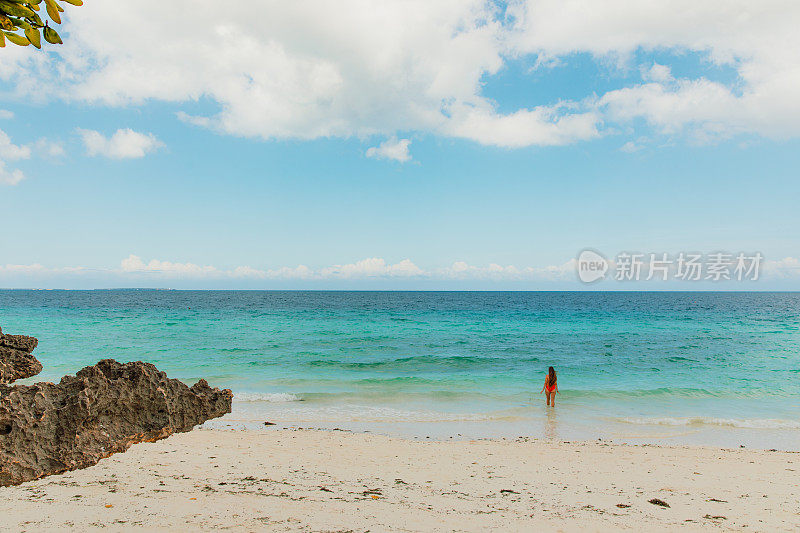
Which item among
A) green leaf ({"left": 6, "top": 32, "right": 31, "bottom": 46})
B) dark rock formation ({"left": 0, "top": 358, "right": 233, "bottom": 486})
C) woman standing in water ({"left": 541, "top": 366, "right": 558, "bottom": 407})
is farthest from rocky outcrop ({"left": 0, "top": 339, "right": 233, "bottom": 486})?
woman standing in water ({"left": 541, "top": 366, "right": 558, "bottom": 407})

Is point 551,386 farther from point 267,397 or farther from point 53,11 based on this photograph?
point 53,11

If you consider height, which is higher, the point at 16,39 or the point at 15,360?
the point at 16,39

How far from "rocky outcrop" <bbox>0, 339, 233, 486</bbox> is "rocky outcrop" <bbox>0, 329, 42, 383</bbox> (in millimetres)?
888

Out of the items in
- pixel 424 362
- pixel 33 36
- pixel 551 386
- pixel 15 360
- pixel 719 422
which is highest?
pixel 33 36

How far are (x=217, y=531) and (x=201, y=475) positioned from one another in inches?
104

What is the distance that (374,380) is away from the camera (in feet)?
56.0

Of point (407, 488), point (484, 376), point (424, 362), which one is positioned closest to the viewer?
point (407, 488)

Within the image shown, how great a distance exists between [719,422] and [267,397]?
1301cm

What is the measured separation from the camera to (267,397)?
46.4ft

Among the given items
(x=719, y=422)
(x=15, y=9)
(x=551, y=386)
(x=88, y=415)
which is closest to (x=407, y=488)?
(x=88, y=415)

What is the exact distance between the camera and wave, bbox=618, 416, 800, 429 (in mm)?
11797

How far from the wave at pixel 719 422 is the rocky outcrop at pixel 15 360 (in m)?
12.8

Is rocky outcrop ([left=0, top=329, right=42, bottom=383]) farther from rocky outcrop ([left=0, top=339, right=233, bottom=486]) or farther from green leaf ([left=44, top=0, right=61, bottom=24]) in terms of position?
green leaf ([left=44, top=0, right=61, bottom=24])

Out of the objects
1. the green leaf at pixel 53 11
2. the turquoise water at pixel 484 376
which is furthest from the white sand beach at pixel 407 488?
the green leaf at pixel 53 11
